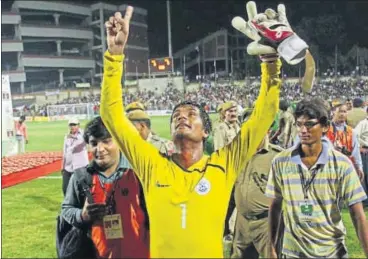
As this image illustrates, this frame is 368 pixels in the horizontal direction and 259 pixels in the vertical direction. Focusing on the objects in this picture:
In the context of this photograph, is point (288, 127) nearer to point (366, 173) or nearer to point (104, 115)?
point (366, 173)

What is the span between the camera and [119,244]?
9.80 feet

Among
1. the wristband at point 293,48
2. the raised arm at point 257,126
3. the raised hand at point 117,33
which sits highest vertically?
the raised hand at point 117,33

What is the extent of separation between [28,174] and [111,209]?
1151 centimetres

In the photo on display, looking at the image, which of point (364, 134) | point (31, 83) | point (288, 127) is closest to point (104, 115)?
point (288, 127)

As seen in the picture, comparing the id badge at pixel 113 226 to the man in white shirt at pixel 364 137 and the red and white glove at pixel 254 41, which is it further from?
the man in white shirt at pixel 364 137

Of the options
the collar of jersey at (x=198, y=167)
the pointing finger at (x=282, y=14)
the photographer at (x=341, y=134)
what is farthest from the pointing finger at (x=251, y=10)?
the photographer at (x=341, y=134)

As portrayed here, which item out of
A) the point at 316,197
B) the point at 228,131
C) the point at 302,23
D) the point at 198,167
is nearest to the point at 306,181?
the point at 316,197

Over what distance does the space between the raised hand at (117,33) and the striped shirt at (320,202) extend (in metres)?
1.28

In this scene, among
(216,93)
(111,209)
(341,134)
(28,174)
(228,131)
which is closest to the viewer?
(111,209)

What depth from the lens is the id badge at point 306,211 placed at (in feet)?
10.5

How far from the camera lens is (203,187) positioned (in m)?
2.66

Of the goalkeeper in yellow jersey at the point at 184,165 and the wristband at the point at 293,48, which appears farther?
the goalkeeper in yellow jersey at the point at 184,165

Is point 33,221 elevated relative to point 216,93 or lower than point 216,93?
lower

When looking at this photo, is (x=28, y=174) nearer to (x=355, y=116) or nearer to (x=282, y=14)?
(x=355, y=116)
